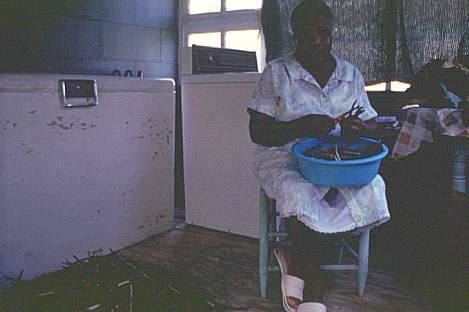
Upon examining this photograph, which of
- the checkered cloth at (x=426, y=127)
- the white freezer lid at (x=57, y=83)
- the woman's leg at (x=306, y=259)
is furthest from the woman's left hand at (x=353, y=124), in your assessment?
the white freezer lid at (x=57, y=83)

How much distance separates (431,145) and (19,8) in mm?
2320

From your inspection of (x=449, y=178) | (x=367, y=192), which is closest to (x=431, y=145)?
(x=449, y=178)

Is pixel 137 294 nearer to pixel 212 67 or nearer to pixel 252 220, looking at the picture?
pixel 252 220

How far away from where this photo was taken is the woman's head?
1992 millimetres

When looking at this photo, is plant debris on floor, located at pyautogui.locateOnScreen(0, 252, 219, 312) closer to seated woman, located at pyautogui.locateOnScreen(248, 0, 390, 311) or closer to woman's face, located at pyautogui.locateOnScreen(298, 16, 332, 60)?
seated woman, located at pyautogui.locateOnScreen(248, 0, 390, 311)

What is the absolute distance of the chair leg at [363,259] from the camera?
2049mm

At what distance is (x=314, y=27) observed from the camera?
6.52 ft

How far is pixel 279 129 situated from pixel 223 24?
1.75m

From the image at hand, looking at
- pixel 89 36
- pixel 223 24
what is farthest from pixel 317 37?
pixel 89 36

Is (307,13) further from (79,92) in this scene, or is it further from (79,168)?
(79,168)

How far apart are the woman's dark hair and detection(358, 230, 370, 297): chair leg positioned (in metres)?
0.89

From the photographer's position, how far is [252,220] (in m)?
2.86

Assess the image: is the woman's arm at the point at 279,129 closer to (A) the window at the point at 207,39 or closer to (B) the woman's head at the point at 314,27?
(B) the woman's head at the point at 314,27

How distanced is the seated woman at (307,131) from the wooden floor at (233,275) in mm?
236
